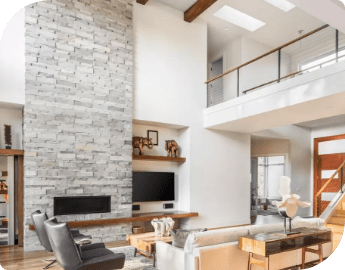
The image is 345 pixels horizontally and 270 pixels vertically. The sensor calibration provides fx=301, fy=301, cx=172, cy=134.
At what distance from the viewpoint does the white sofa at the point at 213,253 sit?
11.9 feet

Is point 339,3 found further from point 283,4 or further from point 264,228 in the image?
point 283,4

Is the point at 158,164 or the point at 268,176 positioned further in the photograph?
the point at 268,176

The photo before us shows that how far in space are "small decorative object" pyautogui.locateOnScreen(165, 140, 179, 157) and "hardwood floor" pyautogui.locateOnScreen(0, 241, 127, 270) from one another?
367 centimetres

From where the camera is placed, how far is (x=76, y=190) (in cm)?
611

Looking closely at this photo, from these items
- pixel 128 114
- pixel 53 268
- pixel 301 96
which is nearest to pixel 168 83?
pixel 128 114

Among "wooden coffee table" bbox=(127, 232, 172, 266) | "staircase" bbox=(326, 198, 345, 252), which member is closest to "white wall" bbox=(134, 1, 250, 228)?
"staircase" bbox=(326, 198, 345, 252)

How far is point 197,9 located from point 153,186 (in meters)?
4.59

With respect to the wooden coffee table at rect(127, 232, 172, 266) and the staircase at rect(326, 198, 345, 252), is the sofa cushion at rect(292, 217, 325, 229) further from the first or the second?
the staircase at rect(326, 198, 345, 252)

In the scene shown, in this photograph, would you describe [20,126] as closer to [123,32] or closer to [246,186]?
[123,32]

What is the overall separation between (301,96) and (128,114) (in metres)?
3.65

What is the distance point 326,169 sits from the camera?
10359 mm

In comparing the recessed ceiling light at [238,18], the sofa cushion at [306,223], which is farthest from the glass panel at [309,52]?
the sofa cushion at [306,223]

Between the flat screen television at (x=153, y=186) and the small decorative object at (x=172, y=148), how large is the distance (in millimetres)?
521

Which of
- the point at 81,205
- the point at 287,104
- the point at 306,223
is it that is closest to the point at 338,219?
the point at 306,223
